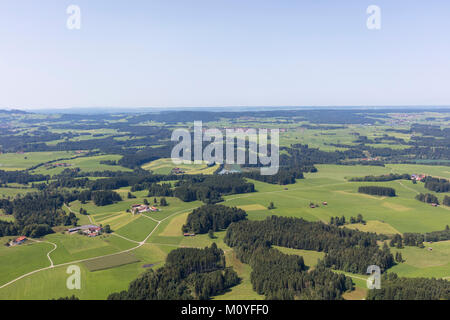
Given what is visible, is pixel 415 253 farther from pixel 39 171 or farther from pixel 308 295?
pixel 39 171

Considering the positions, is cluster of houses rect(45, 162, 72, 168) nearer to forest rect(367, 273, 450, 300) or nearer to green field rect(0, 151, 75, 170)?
green field rect(0, 151, 75, 170)

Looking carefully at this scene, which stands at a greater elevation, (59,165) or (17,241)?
(59,165)

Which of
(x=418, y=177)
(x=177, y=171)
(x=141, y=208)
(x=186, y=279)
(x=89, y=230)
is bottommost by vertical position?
(x=186, y=279)

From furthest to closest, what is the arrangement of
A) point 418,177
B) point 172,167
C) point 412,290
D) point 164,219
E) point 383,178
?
point 172,167, point 418,177, point 383,178, point 164,219, point 412,290

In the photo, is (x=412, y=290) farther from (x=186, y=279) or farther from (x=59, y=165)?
(x=59, y=165)

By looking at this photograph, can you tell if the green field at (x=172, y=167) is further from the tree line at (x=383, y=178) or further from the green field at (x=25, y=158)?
the tree line at (x=383, y=178)

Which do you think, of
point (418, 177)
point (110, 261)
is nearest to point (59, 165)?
point (110, 261)

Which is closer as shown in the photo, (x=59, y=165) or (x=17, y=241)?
(x=17, y=241)

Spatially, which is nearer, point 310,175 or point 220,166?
point 310,175

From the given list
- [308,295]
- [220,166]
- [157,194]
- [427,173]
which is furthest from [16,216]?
[427,173]
